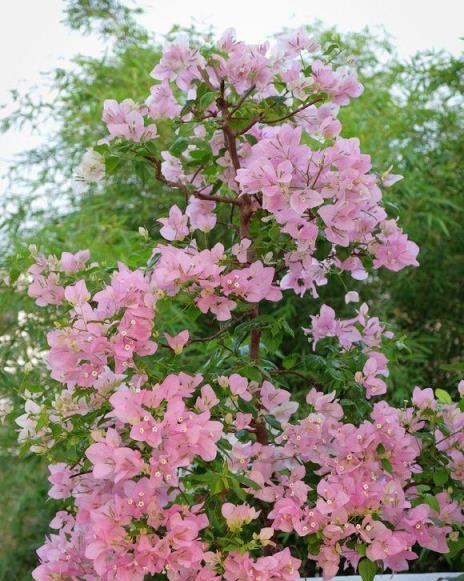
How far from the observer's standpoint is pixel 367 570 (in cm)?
145

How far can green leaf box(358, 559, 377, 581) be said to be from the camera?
4.72 feet

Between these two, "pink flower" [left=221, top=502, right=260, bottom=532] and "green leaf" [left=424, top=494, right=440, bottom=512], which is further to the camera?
"green leaf" [left=424, top=494, right=440, bottom=512]

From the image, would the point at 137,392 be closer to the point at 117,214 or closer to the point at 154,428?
the point at 154,428

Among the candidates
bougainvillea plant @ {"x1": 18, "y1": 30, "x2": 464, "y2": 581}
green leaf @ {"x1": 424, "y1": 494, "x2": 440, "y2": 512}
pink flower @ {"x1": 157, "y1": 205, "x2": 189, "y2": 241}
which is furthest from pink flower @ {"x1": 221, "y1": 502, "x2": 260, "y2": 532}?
pink flower @ {"x1": 157, "y1": 205, "x2": 189, "y2": 241}

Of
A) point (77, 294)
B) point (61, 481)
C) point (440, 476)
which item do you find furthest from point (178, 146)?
point (440, 476)

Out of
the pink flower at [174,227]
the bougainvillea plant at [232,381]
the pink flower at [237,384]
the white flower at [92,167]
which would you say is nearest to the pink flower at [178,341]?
the bougainvillea plant at [232,381]

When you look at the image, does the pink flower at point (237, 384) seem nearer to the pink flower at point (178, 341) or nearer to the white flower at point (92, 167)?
the pink flower at point (178, 341)

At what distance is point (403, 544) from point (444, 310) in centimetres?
209

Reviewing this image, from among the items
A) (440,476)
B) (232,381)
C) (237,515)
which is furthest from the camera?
(440,476)

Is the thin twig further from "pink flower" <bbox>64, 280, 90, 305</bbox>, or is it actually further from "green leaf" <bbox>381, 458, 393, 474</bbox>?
"green leaf" <bbox>381, 458, 393, 474</bbox>

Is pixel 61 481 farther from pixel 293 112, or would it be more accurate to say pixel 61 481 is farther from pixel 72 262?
pixel 293 112

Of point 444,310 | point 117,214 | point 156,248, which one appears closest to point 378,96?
point 444,310

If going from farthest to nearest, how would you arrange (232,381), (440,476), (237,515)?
(440,476)
(232,381)
(237,515)

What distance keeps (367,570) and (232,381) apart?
1.26 ft
